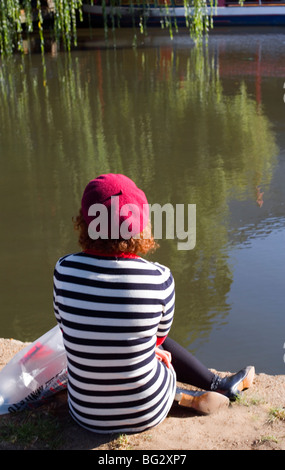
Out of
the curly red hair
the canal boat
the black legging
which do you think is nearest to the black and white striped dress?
the curly red hair

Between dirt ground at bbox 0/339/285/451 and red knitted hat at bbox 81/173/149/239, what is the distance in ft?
2.53

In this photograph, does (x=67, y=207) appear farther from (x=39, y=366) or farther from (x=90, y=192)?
(x=90, y=192)

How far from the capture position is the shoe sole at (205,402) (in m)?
2.71

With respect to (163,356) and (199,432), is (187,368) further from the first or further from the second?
(199,432)

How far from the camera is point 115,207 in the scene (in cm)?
227

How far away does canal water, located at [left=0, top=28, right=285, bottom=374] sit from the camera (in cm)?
419

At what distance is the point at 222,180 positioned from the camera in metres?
6.43

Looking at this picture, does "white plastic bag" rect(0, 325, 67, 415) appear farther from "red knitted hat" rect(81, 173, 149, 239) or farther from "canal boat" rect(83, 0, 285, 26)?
"canal boat" rect(83, 0, 285, 26)

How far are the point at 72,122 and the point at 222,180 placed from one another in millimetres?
3063

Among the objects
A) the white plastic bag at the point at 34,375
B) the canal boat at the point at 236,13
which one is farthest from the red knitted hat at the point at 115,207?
the canal boat at the point at 236,13

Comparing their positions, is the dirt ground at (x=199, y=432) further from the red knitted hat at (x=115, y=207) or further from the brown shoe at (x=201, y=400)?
the red knitted hat at (x=115, y=207)

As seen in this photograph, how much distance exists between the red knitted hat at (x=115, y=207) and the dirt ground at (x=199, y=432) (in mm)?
770

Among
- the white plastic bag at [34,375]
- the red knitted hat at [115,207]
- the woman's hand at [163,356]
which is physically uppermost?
the red knitted hat at [115,207]

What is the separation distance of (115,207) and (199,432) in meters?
0.95
